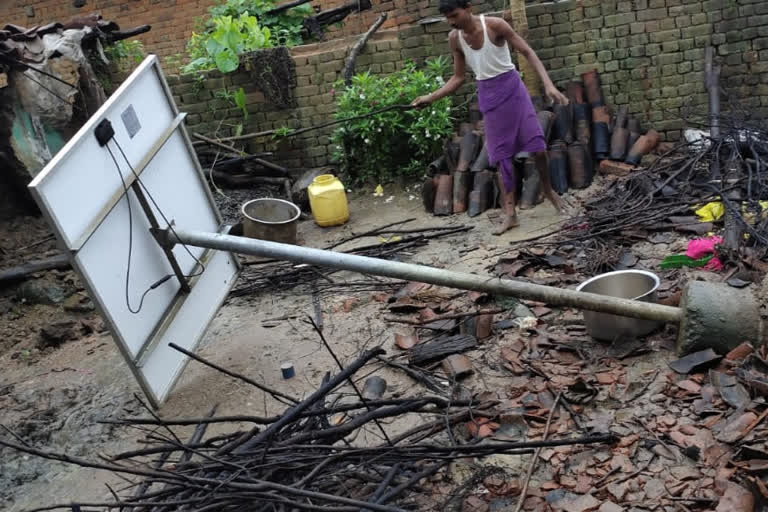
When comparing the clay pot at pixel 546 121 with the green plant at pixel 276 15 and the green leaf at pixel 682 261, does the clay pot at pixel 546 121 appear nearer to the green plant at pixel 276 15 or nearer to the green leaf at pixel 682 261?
the green leaf at pixel 682 261

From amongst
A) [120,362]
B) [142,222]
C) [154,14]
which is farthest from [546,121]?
[154,14]

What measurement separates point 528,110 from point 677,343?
9.48 ft

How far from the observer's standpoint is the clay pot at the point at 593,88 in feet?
26.7

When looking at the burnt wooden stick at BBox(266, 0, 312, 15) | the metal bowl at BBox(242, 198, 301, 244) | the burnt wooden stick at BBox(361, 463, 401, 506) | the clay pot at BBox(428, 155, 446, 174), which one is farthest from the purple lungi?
the burnt wooden stick at BBox(266, 0, 312, 15)

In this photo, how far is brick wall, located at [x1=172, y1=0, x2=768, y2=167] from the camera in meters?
7.80

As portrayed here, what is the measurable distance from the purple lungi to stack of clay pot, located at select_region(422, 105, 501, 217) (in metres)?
0.81

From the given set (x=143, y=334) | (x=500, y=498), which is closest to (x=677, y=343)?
(x=500, y=498)

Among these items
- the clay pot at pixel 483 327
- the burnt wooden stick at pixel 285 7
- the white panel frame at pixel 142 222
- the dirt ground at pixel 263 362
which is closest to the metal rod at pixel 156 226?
the white panel frame at pixel 142 222

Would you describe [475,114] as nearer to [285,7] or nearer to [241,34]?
[241,34]

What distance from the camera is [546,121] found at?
7848 mm

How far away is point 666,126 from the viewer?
823cm

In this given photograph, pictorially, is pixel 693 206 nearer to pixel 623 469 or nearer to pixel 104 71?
pixel 623 469

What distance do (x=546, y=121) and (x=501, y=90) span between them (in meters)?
1.62

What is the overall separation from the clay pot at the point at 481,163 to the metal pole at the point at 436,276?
10.5 ft
